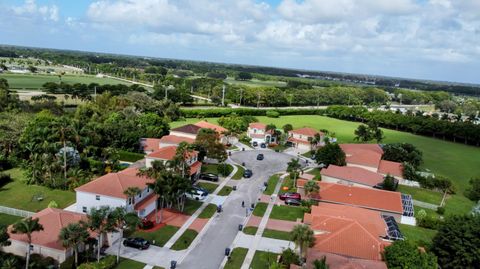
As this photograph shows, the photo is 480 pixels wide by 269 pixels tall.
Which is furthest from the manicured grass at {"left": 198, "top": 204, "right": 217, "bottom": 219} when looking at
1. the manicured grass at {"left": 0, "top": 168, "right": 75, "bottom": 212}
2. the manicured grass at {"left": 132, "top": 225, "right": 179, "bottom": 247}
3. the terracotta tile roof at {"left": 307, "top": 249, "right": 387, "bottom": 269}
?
the manicured grass at {"left": 0, "top": 168, "right": 75, "bottom": 212}

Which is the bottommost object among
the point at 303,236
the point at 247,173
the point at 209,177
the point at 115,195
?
the point at 209,177

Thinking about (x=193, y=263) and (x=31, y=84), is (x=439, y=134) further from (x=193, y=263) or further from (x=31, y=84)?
(x=31, y=84)

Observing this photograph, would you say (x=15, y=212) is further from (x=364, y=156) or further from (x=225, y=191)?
(x=364, y=156)

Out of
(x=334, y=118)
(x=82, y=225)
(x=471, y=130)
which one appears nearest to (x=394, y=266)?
(x=82, y=225)

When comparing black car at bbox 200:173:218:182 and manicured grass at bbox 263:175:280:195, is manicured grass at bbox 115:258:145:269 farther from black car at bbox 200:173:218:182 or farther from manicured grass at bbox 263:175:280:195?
black car at bbox 200:173:218:182

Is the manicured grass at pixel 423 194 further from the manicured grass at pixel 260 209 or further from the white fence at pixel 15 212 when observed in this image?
the white fence at pixel 15 212

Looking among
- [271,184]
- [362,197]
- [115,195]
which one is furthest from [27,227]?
[362,197]
